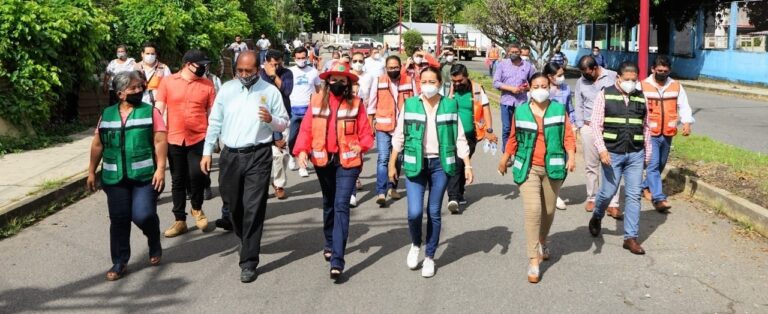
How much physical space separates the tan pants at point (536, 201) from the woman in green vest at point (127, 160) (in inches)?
107

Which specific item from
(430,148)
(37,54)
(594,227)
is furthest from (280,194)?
(37,54)

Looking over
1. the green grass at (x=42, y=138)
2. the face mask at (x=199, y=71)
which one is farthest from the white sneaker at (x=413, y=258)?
the green grass at (x=42, y=138)

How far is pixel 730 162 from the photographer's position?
9383 mm

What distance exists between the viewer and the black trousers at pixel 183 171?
21.8 feet

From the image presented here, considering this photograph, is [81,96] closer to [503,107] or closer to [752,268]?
[503,107]

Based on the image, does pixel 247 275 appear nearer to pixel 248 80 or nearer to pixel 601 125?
pixel 248 80

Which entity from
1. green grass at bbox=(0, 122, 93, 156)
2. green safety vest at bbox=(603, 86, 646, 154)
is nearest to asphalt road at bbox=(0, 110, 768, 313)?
green safety vest at bbox=(603, 86, 646, 154)

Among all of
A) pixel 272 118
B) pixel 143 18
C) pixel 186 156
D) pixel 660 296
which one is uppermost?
pixel 143 18

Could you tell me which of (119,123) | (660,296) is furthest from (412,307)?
(119,123)

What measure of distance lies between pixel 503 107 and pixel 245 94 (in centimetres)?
→ 522

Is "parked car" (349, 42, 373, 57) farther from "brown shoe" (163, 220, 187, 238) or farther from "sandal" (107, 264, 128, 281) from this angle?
"sandal" (107, 264, 128, 281)

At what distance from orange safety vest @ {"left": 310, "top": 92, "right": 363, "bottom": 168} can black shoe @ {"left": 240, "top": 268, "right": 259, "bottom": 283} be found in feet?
2.99

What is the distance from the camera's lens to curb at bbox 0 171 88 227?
6.95 m

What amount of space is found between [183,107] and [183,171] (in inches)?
24.0
